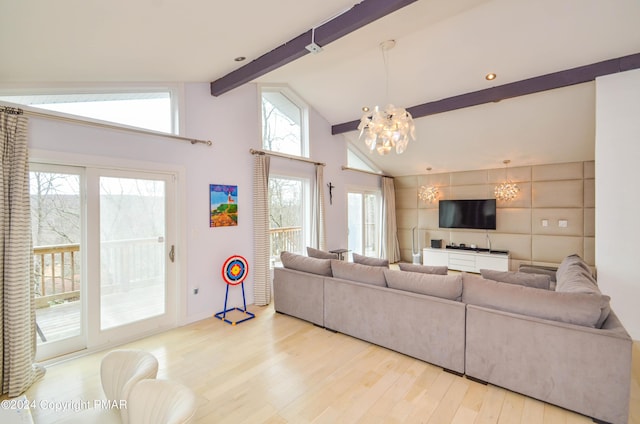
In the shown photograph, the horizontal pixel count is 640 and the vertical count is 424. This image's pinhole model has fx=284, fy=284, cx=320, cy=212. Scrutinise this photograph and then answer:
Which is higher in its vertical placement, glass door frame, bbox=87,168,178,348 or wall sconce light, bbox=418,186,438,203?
wall sconce light, bbox=418,186,438,203

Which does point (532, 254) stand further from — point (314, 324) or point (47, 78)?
point (47, 78)

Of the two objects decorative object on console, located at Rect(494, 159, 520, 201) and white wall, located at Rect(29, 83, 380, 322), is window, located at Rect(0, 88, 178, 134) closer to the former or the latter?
white wall, located at Rect(29, 83, 380, 322)

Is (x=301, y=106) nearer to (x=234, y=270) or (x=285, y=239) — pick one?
(x=285, y=239)

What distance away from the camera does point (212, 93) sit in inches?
160

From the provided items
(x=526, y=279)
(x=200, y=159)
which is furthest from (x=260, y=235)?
(x=526, y=279)

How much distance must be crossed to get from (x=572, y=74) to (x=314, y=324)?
16.0ft

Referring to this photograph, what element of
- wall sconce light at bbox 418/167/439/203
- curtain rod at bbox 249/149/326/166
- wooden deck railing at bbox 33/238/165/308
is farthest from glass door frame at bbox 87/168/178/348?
wall sconce light at bbox 418/167/439/203

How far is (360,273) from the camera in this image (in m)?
3.33

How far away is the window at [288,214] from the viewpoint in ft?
17.5

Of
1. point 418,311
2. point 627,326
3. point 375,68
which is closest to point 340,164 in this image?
point 375,68

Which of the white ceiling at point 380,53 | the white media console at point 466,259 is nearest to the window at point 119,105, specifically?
the white ceiling at point 380,53

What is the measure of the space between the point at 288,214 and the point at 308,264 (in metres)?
1.92

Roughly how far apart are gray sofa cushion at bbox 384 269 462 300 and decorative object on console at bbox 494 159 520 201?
4.68m

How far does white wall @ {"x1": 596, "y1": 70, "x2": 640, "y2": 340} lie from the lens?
340 cm
